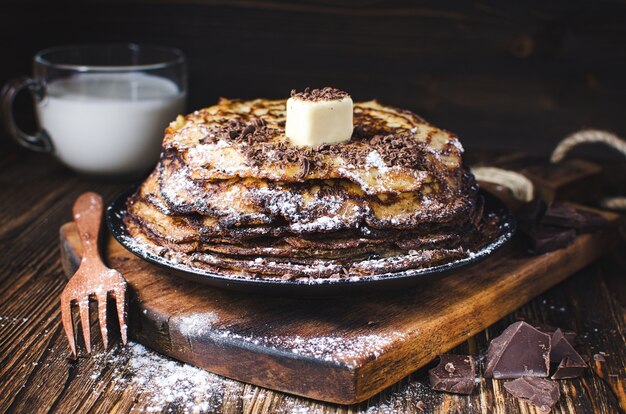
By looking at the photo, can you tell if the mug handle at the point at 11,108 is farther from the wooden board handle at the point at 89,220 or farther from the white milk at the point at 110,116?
the wooden board handle at the point at 89,220

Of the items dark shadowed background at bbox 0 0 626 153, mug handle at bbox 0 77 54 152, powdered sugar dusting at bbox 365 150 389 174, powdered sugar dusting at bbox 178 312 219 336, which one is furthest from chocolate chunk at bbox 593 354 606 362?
mug handle at bbox 0 77 54 152

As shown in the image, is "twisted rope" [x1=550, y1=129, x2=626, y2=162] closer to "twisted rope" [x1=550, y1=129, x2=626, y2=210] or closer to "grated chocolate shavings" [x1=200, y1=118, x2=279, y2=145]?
"twisted rope" [x1=550, y1=129, x2=626, y2=210]

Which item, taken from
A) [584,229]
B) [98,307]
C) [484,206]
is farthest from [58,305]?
[584,229]

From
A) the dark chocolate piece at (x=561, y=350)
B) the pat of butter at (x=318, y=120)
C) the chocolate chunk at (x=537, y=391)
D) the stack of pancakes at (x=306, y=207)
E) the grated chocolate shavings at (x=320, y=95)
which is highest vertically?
the grated chocolate shavings at (x=320, y=95)

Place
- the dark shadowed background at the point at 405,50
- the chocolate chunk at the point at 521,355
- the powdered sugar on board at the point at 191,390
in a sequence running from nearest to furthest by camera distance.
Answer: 1. the powdered sugar on board at the point at 191,390
2. the chocolate chunk at the point at 521,355
3. the dark shadowed background at the point at 405,50

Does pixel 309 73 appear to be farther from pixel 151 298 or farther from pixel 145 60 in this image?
pixel 151 298

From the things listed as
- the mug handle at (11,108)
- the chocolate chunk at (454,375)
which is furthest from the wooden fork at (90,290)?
the mug handle at (11,108)
